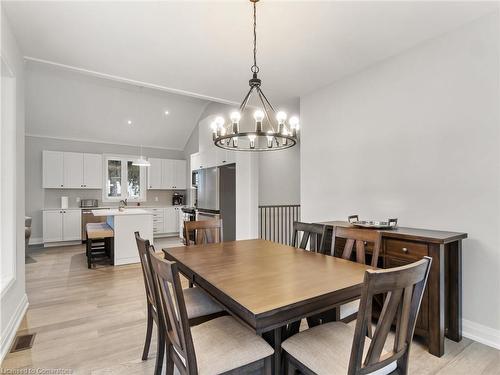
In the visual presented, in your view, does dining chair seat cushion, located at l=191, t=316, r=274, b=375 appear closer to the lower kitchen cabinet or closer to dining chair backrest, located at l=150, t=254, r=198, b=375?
dining chair backrest, located at l=150, t=254, r=198, b=375

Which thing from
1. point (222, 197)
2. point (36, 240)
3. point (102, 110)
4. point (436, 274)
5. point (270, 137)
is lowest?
point (36, 240)

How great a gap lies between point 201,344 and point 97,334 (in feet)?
5.16

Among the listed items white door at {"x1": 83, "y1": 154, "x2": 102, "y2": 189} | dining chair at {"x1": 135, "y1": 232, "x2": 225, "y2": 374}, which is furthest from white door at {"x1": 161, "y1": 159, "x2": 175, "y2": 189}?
dining chair at {"x1": 135, "y1": 232, "x2": 225, "y2": 374}

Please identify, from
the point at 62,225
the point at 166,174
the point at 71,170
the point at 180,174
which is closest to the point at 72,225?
the point at 62,225

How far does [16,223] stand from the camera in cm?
253

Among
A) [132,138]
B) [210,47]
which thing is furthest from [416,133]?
[132,138]

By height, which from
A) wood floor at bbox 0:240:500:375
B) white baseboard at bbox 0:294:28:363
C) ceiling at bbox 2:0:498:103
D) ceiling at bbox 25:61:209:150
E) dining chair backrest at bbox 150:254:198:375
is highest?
ceiling at bbox 25:61:209:150

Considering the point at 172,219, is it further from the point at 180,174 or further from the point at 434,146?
the point at 434,146

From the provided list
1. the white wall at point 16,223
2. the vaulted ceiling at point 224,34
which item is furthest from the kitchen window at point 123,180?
the white wall at point 16,223

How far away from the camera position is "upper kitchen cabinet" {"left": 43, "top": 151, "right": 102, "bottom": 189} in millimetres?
6336

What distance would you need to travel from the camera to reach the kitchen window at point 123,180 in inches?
283

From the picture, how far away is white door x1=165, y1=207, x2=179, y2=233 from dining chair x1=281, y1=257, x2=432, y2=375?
6.60 m

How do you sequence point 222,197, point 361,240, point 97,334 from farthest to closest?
point 222,197, point 97,334, point 361,240

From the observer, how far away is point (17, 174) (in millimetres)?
2572
